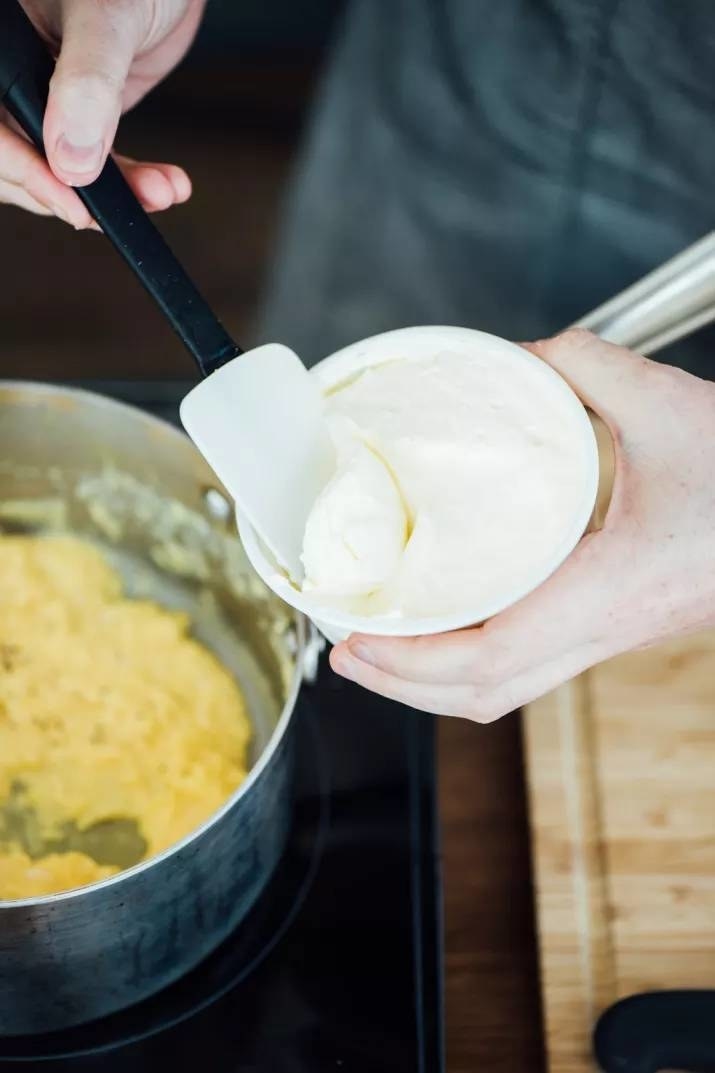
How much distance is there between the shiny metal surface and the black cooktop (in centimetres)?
31

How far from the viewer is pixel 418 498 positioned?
0.60 meters

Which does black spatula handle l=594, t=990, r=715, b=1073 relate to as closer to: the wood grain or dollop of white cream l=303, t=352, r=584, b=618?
the wood grain

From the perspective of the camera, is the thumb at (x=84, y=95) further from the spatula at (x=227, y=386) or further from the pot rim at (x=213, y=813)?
the pot rim at (x=213, y=813)

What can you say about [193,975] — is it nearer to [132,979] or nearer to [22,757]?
[132,979]

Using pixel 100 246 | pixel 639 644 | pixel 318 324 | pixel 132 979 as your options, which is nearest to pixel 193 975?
pixel 132 979

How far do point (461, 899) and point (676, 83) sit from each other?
0.57 m

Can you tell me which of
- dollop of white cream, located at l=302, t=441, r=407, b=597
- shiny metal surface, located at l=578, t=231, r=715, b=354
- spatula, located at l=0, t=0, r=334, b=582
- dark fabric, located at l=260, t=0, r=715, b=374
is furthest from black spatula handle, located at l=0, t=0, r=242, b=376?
dark fabric, located at l=260, t=0, r=715, b=374

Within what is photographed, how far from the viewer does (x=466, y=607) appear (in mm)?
557

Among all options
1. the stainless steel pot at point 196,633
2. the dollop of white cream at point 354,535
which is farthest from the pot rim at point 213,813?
the dollop of white cream at point 354,535

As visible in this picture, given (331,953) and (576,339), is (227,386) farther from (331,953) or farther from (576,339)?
(331,953)

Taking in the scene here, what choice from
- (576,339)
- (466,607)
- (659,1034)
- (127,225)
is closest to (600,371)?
(576,339)

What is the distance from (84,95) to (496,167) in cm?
39

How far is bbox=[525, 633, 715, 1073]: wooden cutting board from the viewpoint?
733 mm

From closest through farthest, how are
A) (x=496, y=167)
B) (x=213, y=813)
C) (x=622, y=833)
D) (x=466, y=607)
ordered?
(x=466, y=607) < (x=213, y=813) < (x=622, y=833) < (x=496, y=167)
